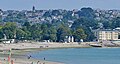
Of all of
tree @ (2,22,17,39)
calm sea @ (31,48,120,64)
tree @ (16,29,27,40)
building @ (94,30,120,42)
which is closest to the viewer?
calm sea @ (31,48,120,64)

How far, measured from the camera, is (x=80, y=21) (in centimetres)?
14512

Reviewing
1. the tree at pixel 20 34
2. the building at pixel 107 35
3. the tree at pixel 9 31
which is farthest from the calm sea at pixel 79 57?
the building at pixel 107 35

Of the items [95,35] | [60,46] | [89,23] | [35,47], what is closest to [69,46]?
[60,46]

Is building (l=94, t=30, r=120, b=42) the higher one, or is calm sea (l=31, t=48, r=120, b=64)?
building (l=94, t=30, r=120, b=42)

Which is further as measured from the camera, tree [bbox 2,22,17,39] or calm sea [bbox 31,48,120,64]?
tree [bbox 2,22,17,39]

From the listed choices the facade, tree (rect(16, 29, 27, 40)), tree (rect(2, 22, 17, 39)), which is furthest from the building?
tree (rect(2, 22, 17, 39))

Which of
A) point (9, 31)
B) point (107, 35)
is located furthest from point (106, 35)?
point (9, 31)

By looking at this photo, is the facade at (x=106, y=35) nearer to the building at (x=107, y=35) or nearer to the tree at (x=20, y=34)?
the building at (x=107, y=35)

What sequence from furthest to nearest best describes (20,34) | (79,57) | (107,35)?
1. (107,35)
2. (20,34)
3. (79,57)

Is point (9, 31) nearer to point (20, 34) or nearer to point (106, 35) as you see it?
point (20, 34)

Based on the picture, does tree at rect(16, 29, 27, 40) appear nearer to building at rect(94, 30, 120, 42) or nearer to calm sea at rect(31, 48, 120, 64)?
building at rect(94, 30, 120, 42)

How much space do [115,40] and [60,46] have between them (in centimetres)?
2542

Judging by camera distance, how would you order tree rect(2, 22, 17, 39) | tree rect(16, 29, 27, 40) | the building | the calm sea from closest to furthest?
the calm sea → tree rect(2, 22, 17, 39) → tree rect(16, 29, 27, 40) → the building

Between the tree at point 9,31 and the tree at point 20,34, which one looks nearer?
the tree at point 9,31
